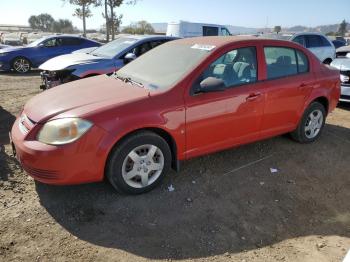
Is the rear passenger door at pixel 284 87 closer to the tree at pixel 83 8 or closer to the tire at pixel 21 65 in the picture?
the tire at pixel 21 65

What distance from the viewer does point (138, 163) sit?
150 inches

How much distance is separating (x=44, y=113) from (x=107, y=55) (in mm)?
4736

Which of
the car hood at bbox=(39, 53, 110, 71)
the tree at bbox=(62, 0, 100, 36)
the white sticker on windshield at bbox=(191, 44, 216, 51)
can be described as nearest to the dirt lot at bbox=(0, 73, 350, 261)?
the white sticker on windshield at bbox=(191, 44, 216, 51)

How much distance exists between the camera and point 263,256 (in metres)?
3.11

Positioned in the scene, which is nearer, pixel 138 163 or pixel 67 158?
pixel 67 158

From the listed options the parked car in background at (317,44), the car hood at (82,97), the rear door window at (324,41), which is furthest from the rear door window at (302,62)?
the rear door window at (324,41)

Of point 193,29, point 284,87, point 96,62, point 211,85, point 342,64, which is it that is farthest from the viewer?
point 193,29

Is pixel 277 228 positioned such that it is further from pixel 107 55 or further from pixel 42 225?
pixel 107 55

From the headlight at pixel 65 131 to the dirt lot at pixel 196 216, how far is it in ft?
2.37

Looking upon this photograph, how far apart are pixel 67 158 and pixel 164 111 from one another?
3.57ft

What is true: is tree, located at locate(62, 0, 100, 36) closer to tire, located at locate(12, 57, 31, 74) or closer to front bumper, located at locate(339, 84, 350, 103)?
tire, located at locate(12, 57, 31, 74)

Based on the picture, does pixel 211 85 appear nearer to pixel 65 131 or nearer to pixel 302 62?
pixel 65 131

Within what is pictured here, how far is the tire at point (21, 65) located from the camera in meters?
12.5

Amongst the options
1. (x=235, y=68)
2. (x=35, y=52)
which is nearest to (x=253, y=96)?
(x=235, y=68)
